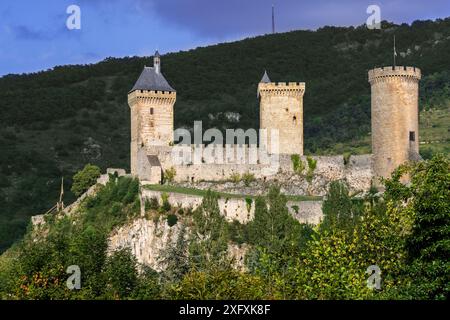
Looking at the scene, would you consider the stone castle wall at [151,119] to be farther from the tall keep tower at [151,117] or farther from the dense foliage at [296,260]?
the dense foliage at [296,260]

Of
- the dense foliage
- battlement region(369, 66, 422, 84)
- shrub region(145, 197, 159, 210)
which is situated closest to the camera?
the dense foliage

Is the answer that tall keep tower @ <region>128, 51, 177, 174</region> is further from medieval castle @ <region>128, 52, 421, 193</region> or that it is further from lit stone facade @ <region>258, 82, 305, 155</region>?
lit stone facade @ <region>258, 82, 305, 155</region>

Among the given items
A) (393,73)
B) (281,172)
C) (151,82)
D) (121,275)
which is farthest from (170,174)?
(121,275)

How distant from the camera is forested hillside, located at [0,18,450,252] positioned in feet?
266

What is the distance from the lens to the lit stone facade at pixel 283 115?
54031 mm

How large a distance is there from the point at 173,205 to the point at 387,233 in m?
20.3

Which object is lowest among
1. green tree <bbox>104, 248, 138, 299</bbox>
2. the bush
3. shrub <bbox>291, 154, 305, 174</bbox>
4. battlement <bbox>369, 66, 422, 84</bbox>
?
green tree <bbox>104, 248, 138, 299</bbox>

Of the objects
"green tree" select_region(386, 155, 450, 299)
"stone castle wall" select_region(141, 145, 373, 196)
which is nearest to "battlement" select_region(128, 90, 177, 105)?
"stone castle wall" select_region(141, 145, 373, 196)

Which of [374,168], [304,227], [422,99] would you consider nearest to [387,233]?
[304,227]

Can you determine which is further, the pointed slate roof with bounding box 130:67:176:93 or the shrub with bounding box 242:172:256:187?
the pointed slate roof with bounding box 130:67:176:93

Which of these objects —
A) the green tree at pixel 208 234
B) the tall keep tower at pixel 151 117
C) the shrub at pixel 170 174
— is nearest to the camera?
the green tree at pixel 208 234

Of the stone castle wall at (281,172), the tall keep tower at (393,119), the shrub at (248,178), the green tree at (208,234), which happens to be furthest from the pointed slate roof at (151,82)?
the tall keep tower at (393,119)

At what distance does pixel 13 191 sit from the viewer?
82938 millimetres

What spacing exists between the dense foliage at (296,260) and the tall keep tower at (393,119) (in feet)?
10.8
